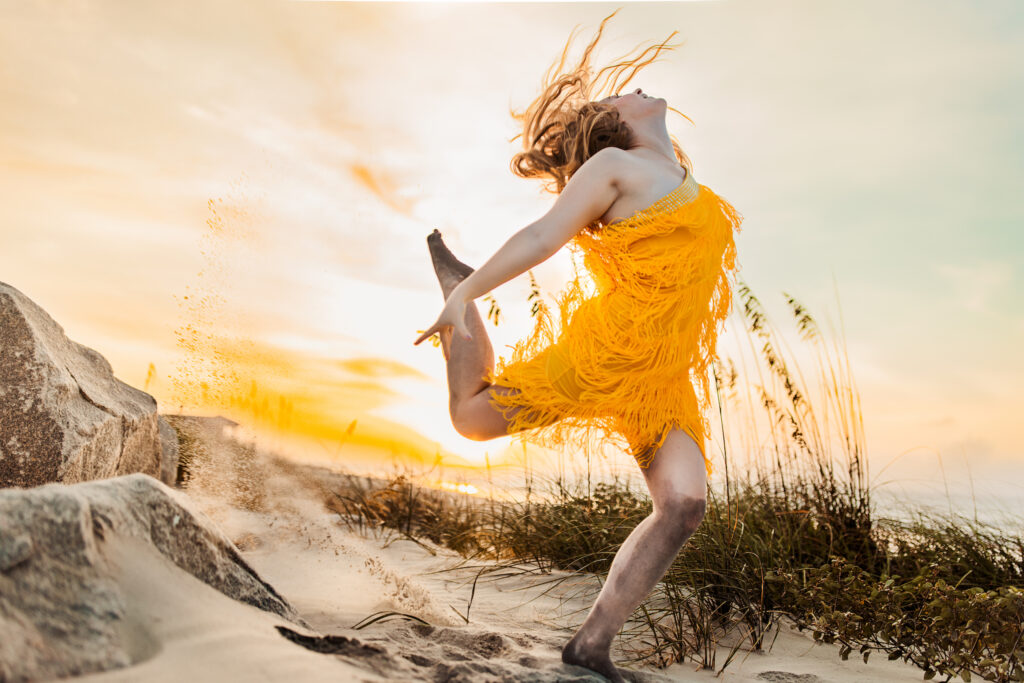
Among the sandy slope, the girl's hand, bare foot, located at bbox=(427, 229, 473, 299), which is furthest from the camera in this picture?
bare foot, located at bbox=(427, 229, 473, 299)

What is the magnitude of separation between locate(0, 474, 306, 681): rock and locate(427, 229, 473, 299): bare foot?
4.32 ft

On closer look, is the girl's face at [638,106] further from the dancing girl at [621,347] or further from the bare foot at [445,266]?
the bare foot at [445,266]

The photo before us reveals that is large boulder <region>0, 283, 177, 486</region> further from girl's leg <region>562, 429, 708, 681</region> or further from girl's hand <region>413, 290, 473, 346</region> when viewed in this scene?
girl's leg <region>562, 429, 708, 681</region>

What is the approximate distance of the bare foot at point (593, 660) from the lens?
2.18m

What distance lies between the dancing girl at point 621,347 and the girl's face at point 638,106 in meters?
0.24

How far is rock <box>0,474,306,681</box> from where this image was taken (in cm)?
115

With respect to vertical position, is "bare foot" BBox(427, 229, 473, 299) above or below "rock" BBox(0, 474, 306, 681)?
above

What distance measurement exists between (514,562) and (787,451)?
1735 millimetres

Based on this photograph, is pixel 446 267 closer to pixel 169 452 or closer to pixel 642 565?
pixel 642 565

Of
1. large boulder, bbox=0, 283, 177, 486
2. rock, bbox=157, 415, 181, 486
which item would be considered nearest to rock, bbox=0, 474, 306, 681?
large boulder, bbox=0, 283, 177, 486

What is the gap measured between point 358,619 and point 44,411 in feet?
5.38

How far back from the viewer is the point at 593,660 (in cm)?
219

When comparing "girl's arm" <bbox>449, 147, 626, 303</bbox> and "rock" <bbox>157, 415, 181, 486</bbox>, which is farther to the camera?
"rock" <bbox>157, 415, 181, 486</bbox>

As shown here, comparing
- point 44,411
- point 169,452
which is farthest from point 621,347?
point 169,452
